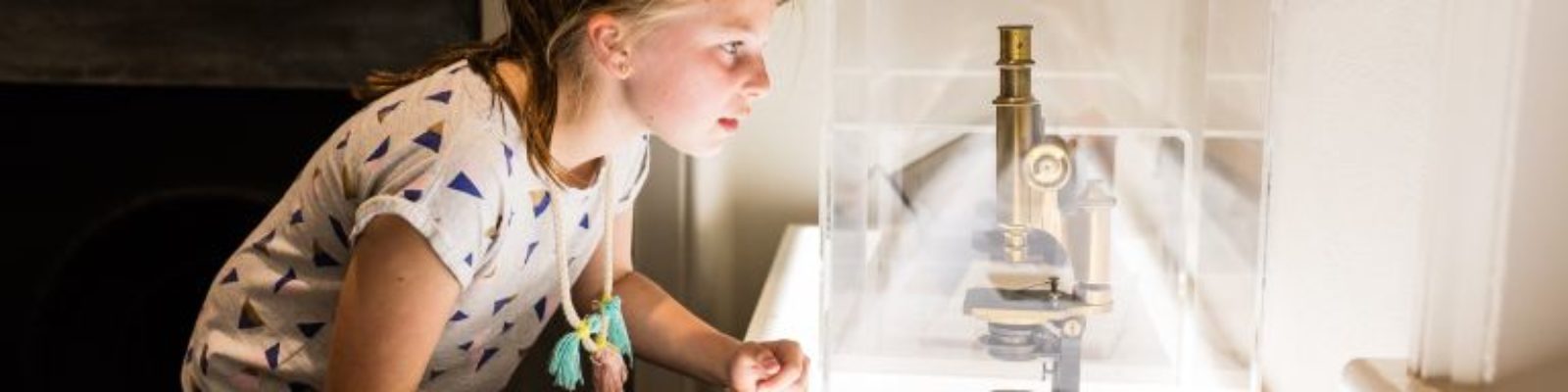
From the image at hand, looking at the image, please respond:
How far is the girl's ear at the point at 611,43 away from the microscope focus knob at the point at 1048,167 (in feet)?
0.84

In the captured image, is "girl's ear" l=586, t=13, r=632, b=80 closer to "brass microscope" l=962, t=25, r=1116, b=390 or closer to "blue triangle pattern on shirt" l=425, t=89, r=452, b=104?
"blue triangle pattern on shirt" l=425, t=89, r=452, b=104

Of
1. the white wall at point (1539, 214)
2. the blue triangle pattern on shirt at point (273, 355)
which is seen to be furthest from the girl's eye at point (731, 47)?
the white wall at point (1539, 214)

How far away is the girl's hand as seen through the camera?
3.71ft

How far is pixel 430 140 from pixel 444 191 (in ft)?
0.14

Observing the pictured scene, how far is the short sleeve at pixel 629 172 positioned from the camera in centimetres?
135

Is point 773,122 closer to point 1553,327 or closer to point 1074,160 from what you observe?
point 1074,160

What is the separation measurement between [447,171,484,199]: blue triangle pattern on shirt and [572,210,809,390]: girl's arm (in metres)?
0.20

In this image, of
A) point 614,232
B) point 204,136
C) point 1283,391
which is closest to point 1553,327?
point 1283,391

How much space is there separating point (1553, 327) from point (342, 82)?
1369 millimetres

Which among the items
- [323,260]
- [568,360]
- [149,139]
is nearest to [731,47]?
[568,360]

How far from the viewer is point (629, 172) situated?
1.38 m

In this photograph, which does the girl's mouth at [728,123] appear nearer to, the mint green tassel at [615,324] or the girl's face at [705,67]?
the girl's face at [705,67]

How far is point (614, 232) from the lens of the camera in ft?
4.63

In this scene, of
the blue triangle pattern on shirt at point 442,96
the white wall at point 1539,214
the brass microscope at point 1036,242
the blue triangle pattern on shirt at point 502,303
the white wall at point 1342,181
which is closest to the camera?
the white wall at point 1539,214
